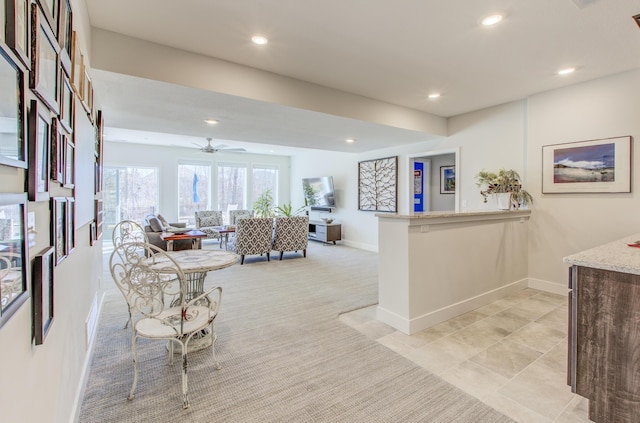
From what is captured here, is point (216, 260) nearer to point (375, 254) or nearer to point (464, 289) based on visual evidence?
point (464, 289)

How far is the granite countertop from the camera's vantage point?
159cm

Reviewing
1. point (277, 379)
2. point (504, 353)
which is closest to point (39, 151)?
point (277, 379)

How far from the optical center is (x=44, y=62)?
1.11 m

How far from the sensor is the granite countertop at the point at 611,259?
5.21 ft

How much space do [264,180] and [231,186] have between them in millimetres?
1162

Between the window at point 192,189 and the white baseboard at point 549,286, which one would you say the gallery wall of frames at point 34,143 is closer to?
the white baseboard at point 549,286

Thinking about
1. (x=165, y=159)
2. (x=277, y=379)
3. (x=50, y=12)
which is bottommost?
(x=277, y=379)

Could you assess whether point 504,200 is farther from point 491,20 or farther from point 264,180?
point 264,180

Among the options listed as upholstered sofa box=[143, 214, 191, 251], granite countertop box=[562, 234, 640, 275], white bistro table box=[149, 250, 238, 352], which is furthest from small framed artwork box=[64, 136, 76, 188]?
upholstered sofa box=[143, 214, 191, 251]

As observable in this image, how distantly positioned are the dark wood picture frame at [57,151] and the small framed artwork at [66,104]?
0.09 meters

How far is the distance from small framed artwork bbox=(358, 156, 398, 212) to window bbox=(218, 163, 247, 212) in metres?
4.23

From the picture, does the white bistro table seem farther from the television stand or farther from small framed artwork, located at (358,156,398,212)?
the television stand

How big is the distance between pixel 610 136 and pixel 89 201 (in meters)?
5.41

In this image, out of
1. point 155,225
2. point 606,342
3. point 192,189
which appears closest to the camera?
point 606,342
